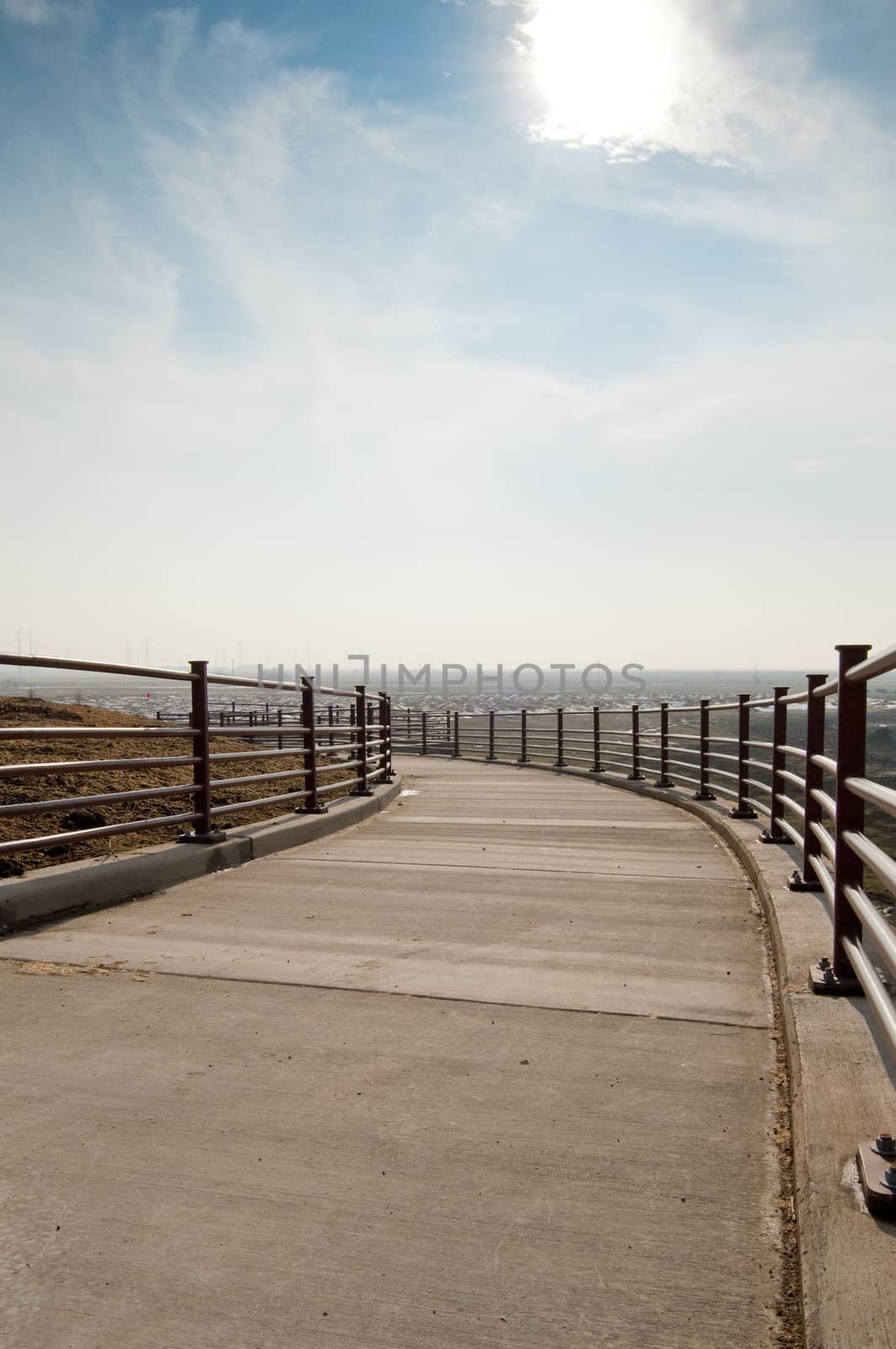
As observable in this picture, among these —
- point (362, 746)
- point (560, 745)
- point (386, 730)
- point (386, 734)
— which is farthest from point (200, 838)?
point (560, 745)

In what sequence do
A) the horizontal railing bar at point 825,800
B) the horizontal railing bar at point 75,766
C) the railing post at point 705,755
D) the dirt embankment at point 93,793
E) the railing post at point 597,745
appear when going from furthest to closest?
the railing post at point 597,745, the railing post at point 705,755, the dirt embankment at point 93,793, the horizontal railing bar at point 75,766, the horizontal railing bar at point 825,800

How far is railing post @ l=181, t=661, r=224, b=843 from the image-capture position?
6.86 metres

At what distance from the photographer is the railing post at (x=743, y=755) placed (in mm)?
8984

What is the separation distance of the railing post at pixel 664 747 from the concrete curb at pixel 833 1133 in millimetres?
8165

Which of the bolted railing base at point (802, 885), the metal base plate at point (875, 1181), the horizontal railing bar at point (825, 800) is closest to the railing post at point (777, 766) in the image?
the bolted railing base at point (802, 885)

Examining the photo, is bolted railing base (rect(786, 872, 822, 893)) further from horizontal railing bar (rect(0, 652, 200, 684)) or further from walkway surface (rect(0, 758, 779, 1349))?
horizontal railing bar (rect(0, 652, 200, 684))

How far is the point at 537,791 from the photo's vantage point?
14.7 meters

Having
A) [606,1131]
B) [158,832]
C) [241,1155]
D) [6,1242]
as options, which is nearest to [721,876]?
[158,832]

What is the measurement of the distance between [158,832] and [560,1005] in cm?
433

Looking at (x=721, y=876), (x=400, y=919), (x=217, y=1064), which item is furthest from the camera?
(x=721, y=876)

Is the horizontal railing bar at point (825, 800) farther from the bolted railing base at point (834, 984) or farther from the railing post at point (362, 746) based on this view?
the railing post at point (362, 746)

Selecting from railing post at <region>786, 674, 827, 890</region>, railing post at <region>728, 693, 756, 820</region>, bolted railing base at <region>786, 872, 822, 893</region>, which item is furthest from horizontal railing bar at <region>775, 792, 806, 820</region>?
railing post at <region>728, 693, 756, 820</region>

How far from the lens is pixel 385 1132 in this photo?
9.62 feet

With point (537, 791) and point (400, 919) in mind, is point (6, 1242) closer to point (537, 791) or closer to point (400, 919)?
point (400, 919)
